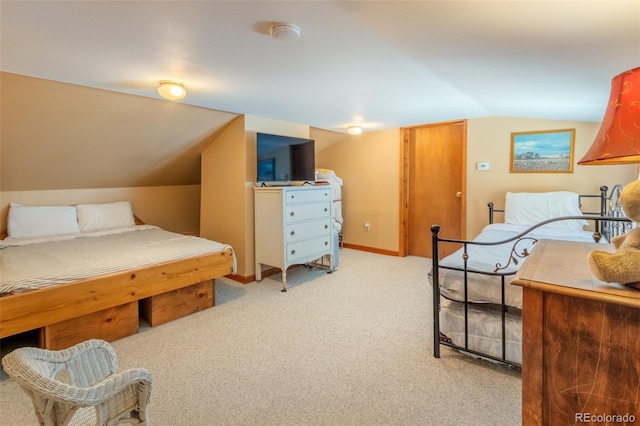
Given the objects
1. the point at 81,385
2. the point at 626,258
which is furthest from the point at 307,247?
the point at 626,258

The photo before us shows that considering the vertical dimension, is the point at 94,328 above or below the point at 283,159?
below

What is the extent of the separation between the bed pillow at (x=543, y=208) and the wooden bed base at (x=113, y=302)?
315cm

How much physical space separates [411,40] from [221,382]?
2273 mm

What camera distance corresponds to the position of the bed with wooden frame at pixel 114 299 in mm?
2070

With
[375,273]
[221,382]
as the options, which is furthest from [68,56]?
[375,273]

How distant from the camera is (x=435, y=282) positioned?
85.5 inches

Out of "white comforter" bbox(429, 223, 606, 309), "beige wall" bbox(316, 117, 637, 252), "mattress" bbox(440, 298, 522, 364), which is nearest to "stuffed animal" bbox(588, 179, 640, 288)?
"white comforter" bbox(429, 223, 606, 309)

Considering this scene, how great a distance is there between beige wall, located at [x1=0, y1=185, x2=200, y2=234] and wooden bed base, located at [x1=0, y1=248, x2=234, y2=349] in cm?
189

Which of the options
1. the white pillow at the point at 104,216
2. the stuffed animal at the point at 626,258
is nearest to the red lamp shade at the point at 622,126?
the stuffed animal at the point at 626,258

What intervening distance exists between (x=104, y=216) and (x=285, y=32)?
3.41 meters

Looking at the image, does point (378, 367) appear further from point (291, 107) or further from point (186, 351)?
point (291, 107)

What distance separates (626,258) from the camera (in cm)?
91

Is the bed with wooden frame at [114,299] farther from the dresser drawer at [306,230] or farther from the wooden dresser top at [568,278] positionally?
the wooden dresser top at [568,278]

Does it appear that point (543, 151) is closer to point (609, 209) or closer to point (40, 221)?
point (609, 209)
